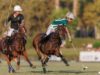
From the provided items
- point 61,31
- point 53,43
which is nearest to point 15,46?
point 53,43

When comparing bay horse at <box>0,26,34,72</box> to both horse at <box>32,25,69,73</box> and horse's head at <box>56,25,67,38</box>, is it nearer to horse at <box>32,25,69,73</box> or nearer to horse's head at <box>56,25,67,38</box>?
horse at <box>32,25,69,73</box>

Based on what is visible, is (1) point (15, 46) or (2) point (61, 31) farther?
(1) point (15, 46)

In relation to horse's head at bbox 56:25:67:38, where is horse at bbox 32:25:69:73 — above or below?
below

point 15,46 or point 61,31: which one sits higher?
point 61,31

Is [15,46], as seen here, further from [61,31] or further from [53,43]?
[61,31]

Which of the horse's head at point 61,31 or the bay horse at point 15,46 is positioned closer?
the horse's head at point 61,31

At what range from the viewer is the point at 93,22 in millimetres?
68562

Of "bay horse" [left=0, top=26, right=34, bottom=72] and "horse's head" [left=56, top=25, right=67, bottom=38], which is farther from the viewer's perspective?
"bay horse" [left=0, top=26, right=34, bottom=72]

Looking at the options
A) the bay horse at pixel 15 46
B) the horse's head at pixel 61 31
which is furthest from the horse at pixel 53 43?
the bay horse at pixel 15 46

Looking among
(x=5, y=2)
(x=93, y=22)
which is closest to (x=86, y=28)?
(x=93, y=22)

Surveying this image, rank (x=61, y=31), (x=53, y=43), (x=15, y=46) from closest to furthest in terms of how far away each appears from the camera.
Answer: (x=61, y=31)
(x=53, y=43)
(x=15, y=46)

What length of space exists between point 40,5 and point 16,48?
39.8 m

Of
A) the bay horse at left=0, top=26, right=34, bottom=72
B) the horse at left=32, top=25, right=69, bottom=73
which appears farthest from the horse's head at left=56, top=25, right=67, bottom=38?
the bay horse at left=0, top=26, right=34, bottom=72

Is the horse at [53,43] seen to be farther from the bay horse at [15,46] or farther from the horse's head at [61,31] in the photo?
the bay horse at [15,46]
